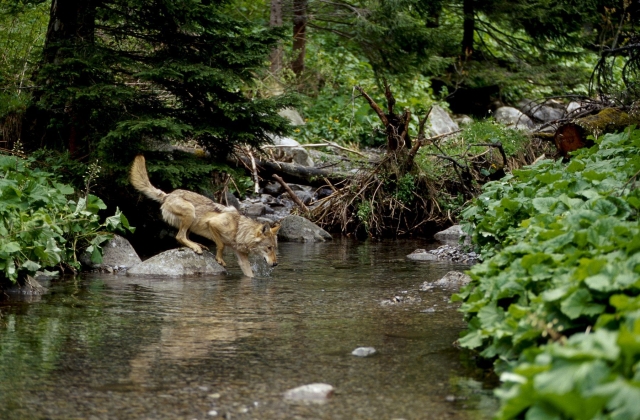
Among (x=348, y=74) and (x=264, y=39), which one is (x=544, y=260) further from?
(x=348, y=74)

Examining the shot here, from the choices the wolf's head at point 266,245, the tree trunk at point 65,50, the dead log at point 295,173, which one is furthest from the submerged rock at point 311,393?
the dead log at point 295,173

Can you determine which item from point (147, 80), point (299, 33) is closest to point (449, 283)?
point (147, 80)

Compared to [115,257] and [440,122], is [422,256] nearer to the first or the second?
[115,257]

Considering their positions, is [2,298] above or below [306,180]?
below

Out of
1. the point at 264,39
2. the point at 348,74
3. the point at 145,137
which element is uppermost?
the point at 348,74

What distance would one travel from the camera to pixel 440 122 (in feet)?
79.2

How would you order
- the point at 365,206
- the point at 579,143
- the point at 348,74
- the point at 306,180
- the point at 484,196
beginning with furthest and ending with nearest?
the point at 348,74 < the point at 306,180 < the point at 365,206 < the point at 579,143 < the point at 484,196

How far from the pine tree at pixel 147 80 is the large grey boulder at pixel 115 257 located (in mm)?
1260

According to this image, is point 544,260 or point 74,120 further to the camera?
point 74,120

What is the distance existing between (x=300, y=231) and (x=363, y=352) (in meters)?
9.30

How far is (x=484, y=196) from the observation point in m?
10.1

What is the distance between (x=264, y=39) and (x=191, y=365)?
752cm

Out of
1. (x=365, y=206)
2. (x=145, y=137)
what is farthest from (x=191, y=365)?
(x=365, y=206)

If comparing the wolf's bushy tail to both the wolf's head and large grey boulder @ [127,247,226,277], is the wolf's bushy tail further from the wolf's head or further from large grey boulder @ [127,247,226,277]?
the wolf's head
